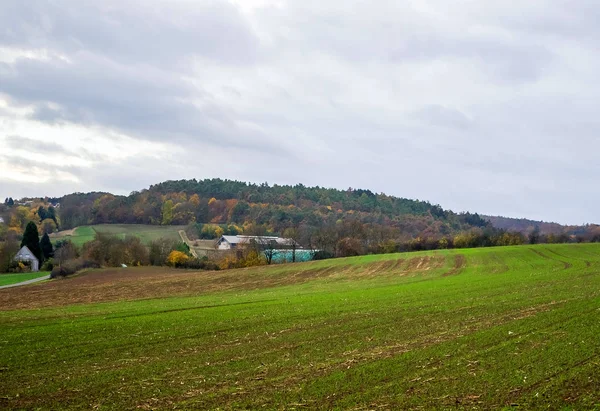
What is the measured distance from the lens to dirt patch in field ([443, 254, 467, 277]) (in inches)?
2316

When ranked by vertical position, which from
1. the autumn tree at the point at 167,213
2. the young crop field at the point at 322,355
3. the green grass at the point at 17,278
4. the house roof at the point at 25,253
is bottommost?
the green grass at the point at 17,278

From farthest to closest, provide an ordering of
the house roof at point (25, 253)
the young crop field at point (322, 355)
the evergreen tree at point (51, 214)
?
1. the evergreen tree at point (51, 214)
2. the house roof at point (25, 253)
3. the young crop field at point (322, 355)

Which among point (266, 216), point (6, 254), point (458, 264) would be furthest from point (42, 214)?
point (458, 264)

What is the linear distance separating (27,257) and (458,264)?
3632 inches

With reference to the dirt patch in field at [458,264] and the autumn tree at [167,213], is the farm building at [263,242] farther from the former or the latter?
the dirt patch in field at [458,264]

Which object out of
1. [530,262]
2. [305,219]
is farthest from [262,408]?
[305,219]

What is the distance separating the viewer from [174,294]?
52844 mm

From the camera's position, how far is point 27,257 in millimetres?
114500

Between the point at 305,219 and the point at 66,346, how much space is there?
467 ft

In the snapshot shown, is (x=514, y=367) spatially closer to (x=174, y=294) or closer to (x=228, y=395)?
(x=228, y=395)

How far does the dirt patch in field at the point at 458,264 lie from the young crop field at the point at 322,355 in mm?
25339

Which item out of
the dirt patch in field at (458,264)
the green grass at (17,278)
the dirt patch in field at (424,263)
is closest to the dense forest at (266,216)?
the dirt patch in field at (424,263)

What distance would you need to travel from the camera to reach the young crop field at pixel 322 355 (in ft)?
39.3

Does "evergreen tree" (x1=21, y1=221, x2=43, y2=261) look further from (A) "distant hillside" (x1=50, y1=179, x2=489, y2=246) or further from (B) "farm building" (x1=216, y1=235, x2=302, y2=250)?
(A) "distant hillside" (x1=50, y1=179, x2=489, y2=246)
